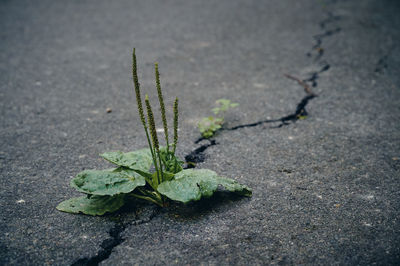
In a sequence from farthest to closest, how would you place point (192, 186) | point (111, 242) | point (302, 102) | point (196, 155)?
point (302, 102)
point (196, 155)
point (192, 186)
point (111, 242)

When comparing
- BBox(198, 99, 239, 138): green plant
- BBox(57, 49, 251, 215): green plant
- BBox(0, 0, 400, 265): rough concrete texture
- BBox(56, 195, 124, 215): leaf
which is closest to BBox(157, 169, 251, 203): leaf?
BBox(57, 49, 251, 215): green plant

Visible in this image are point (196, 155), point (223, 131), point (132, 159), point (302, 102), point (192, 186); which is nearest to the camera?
point (192, 186)

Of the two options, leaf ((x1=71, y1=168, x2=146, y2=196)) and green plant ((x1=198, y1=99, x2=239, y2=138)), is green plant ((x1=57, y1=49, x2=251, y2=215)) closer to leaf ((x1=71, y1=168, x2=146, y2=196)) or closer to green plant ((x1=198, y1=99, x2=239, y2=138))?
leaf ((x1=71, y1=168, x2=146, y2=196))

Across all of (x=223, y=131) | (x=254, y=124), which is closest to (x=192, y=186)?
(x=223, y=131)

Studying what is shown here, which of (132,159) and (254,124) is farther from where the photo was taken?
(254,124)

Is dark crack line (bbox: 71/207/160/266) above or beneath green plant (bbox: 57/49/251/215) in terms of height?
beneath

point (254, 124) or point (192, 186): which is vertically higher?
point (192, 186)

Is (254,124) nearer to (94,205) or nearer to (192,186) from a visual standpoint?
(192,186)
